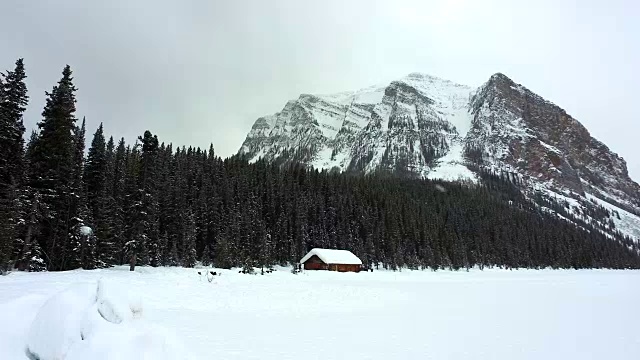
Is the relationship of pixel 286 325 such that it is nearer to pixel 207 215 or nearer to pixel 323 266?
pixel 323 266

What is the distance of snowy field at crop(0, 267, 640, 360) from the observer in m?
7.44

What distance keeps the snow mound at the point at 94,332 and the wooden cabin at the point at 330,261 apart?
212ft

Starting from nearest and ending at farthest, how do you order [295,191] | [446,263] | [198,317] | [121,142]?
[198,317] → [121,142] → [295,191] → [446,263]

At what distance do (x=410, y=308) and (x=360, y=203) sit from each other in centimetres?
7589

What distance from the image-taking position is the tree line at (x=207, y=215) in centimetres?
3572

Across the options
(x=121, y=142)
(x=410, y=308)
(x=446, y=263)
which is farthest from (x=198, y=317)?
(x=446, y=263)

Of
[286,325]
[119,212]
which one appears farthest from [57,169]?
[286,325]

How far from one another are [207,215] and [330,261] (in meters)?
24.2

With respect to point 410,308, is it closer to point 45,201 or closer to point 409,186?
point 45,201

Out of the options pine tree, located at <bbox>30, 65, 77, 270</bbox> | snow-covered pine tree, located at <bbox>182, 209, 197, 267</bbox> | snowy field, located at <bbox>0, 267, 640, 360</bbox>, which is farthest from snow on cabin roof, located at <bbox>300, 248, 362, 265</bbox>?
pine tree, located at <bbox>30, 65, 77, 270</bbox>

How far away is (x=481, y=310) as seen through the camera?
1011 inches

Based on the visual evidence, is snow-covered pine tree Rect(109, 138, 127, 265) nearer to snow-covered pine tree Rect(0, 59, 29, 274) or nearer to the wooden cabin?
snow-covered pine tree Rect(0, 59, 29, 274)

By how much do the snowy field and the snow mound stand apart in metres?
0.02

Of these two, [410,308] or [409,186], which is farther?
[409,186]
